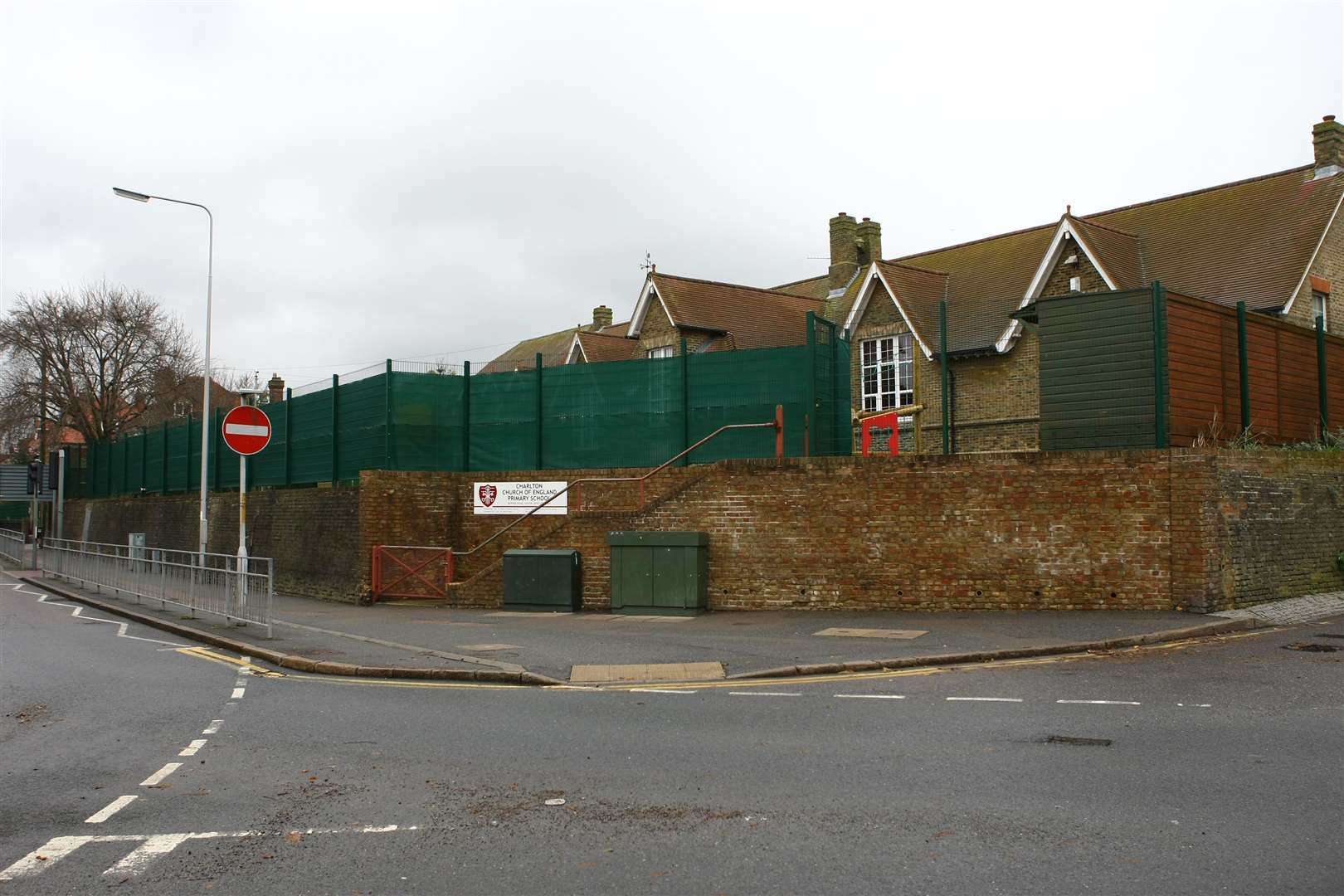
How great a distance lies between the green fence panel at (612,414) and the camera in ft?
66.4

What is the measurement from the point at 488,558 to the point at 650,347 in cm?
1213

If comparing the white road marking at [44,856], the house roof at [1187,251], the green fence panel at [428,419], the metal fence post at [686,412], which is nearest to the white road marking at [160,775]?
the white road marking at [44,856]

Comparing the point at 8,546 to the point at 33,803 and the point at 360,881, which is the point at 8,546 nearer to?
the point at 33,803

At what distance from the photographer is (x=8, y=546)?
39.8 m

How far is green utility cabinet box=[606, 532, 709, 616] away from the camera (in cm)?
1772

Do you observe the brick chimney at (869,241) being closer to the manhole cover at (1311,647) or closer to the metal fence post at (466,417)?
the metal fence post at (466,417)

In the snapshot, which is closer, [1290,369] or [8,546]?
[1290,369]

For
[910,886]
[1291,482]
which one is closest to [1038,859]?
[910,886]

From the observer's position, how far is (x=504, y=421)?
22.1 meters

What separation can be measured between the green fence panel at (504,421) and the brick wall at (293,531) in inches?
113

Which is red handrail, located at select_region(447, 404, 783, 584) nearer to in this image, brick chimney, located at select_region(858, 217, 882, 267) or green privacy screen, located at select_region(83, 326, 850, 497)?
green privacy screen, located at select_region(83, 326, 850, 497)

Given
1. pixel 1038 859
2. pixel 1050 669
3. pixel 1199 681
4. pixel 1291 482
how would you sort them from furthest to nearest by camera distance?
pixel 1291 482
pixel 1050 669
pixel 1199 681
pixel 1038 859

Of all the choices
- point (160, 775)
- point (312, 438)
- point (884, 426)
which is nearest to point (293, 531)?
point (312, 438)

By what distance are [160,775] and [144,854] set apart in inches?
76.7
